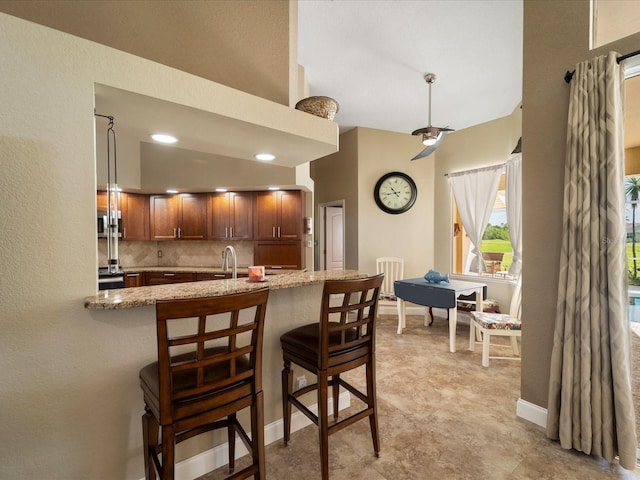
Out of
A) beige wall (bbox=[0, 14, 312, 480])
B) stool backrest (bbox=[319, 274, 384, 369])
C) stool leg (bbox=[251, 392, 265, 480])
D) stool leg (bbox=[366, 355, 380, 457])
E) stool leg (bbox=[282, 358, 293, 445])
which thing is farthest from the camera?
stool leg (bbox=[282, 358, 293, 445])

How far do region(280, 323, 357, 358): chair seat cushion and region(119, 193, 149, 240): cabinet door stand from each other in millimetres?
4270

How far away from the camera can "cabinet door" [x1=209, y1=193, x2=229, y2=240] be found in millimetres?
4957

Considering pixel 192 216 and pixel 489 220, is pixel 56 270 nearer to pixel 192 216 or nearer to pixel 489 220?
pixel 192 216

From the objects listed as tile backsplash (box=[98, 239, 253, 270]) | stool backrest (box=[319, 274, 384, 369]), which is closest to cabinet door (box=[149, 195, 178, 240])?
tile backsplash (box=[98, 239, 253, 270])

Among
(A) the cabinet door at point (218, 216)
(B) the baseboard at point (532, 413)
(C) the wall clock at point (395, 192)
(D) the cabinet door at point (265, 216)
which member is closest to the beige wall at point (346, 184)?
(C) the wall clock at point (395, 192)

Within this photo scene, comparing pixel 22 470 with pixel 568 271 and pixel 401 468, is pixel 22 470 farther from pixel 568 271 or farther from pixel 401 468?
pixel 568 271

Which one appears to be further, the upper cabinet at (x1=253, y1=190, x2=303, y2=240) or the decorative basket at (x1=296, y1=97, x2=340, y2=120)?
the upper cabinet at (x1=253, y1=190, x2=303, y2=240)

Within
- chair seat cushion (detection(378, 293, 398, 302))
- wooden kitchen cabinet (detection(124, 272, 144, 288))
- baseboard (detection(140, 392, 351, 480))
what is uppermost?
wooden kitchen cabinet (detection(124, 272, 144, 288))

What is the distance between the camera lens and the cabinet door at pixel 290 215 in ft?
15.5

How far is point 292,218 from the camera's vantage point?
4750 millimetres

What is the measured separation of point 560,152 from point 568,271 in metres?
0.81

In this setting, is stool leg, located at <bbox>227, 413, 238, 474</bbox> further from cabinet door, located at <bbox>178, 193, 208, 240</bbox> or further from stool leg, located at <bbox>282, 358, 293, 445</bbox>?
cabinet door, located at <bbox>178, 193, 208, 240</bbox>

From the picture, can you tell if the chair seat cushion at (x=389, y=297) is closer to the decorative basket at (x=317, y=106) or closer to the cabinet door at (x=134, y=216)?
the decorative basket at (x=317, y=106)

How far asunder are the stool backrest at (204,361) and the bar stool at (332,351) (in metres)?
0.37
